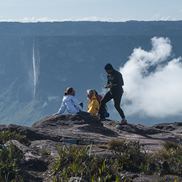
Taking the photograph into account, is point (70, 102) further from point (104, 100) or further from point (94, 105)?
point (104, 100)

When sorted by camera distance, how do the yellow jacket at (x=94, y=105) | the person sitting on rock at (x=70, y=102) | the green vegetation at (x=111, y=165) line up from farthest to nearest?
1. the yellow jacket at (x=94, y=105)
2. the person sitting on rock at (x=70, y=102)
3. the green vegetation at (x=111, y=165)

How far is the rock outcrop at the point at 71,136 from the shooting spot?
5824 millimetres

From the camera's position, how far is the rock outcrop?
19.1 feet

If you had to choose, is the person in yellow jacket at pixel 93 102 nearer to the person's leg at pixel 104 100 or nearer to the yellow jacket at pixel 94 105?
the yellow jacket at pixel 94 105

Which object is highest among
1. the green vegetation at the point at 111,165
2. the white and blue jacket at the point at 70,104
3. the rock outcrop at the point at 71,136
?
the white and blue jacket at the point at 70,104

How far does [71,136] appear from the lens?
967cm

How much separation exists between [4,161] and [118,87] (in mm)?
7247

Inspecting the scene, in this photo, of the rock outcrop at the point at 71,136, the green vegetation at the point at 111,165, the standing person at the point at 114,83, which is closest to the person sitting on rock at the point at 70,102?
the rock outcrop at the point at 71,136

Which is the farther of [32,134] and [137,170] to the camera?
[32,134]

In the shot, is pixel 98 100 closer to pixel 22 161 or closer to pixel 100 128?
pixel 100 128

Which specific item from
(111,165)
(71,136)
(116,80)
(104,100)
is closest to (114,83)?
(116,80)

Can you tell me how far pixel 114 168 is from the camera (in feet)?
17.2

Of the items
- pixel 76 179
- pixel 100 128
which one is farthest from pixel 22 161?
pixel 100 128

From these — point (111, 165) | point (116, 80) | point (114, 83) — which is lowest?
point (111, 165)
